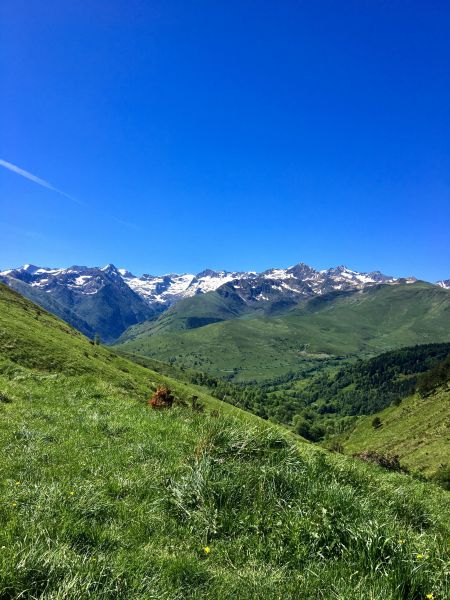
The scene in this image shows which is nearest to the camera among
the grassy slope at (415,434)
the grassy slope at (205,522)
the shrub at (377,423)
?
the grassy slope at (205,522)

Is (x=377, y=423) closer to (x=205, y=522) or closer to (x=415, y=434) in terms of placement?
(x=415, y=434)

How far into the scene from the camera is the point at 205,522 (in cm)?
799

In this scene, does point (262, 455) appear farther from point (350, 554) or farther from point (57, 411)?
point (57, 411)

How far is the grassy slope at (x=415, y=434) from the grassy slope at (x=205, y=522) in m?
68.8

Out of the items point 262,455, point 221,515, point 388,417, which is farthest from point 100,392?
point 388,417

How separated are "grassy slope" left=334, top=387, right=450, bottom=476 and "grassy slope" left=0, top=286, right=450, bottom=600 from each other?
68.8 meters

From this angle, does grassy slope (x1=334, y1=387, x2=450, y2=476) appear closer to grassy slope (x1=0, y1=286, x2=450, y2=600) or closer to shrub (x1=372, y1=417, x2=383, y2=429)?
shrub (x1=372, y1=417, x2=383, y2=429)

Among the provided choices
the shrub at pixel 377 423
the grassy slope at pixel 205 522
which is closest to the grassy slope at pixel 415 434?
the shrub at pixel 377 423

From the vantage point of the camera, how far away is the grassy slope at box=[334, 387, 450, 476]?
92.8 meters

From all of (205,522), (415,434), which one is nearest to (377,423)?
(415,434)

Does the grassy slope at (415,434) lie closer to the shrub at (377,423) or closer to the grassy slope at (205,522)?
the shrub at (377,423)

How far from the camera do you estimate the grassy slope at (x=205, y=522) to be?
5895 mm

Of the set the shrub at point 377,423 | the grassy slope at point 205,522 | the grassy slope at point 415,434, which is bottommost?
the shrub at point 377,423

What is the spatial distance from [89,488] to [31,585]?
3603 mm
